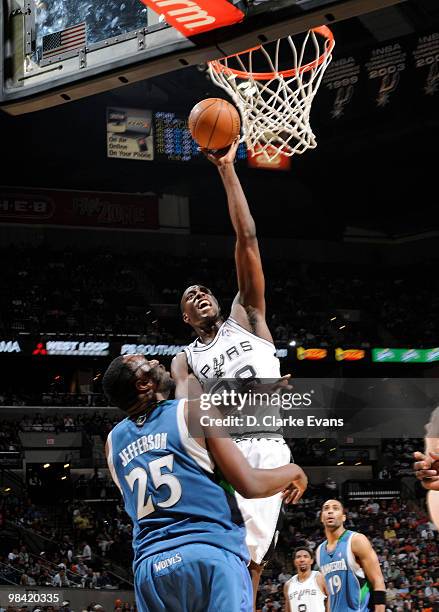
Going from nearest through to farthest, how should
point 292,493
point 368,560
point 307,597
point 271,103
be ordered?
point 292,493 → point 271,103 → point 368,560 → point 307,597

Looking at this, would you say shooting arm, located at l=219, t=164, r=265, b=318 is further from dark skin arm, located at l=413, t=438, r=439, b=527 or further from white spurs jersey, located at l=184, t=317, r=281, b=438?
dark skin arm, located at l=413, t=438, r=439, b=527

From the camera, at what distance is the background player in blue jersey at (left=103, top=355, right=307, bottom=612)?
3141mm

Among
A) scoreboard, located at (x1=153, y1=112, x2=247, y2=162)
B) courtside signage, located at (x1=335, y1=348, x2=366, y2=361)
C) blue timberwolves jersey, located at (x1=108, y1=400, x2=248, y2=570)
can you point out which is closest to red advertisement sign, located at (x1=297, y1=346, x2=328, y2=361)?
courtside signage, located at (x1=335, y1=348, x2=366, y2=361)

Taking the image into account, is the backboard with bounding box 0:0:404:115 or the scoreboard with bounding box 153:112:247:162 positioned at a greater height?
the scoreboard with bounding box 153:112:247:162

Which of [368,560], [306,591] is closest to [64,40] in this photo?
[368,560]

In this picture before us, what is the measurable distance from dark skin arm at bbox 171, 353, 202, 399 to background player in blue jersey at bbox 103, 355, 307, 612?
51.7 inches

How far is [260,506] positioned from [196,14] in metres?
2.32

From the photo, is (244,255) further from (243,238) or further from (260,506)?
(260,506)

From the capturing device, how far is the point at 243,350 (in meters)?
4.74

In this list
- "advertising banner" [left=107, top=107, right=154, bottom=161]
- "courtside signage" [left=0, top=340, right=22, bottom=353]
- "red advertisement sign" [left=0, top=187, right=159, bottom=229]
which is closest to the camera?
"courtside signage" [left=0, top=340, right=22, bottom=353]

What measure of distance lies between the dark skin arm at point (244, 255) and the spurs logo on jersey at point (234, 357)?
0.19ft

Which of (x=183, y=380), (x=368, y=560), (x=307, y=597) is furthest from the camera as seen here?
(x=307, y=597)

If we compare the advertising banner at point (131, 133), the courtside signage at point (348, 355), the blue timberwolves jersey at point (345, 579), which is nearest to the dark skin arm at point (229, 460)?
the blue timberwolves jersey at point (345, 579)

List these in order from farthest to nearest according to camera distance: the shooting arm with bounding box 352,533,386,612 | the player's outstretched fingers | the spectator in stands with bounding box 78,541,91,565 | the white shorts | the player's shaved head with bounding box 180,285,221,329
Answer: the spectator in stands with bounding box 78,541,91,565, the shooting arm with bounding box 352,533,386,612, the player's shaved head with bounding box 180,285,221,329, the white shorts, the player's outstretched fingers
